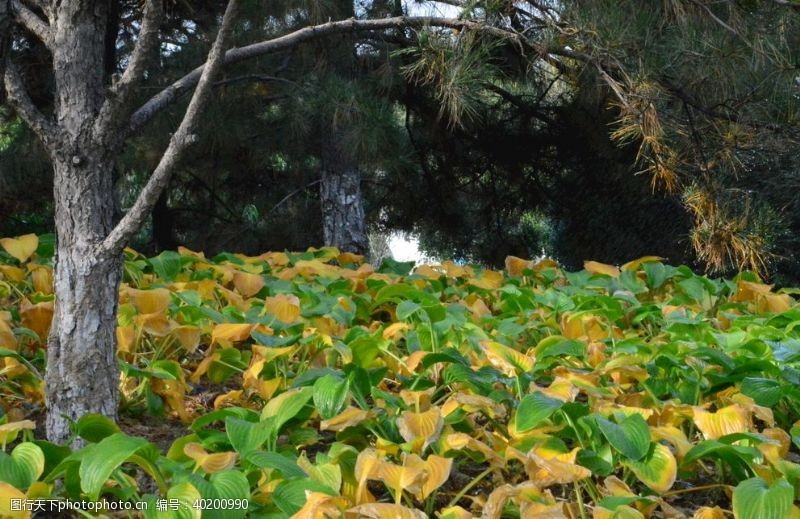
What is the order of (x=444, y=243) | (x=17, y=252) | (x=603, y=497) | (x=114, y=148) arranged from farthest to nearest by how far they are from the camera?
(x=444, y=243) < (x=17, y=252) < (x=114, y=148) < (x=603, y=497)

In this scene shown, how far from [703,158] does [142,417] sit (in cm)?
251

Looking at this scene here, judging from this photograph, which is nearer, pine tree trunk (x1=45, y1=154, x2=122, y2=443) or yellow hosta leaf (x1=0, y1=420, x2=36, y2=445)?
yellow hosta leaf (x1=0, y1=420, x2=36, y2=445)

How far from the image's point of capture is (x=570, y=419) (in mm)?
1798

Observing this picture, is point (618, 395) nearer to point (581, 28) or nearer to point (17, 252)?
point (581, 28)

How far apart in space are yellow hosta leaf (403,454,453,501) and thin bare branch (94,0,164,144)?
1006 millimetres

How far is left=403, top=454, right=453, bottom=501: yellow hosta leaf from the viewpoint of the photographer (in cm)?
155

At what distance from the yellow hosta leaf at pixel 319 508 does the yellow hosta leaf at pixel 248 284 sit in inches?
65.4

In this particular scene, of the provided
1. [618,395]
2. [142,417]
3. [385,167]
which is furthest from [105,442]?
[385,167]

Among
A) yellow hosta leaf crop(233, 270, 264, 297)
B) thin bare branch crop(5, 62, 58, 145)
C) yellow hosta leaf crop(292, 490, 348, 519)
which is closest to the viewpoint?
yellow hosta leaf crop(292, 490, 348, 519)

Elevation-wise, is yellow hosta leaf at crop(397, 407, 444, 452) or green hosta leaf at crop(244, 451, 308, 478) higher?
yellow hosta leaf at crop(397, 407, 444, 452)

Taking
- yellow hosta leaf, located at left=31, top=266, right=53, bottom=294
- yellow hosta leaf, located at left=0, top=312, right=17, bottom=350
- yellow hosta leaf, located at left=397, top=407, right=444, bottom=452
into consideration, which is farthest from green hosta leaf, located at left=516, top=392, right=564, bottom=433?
yellow hosta leaf, located at left=31, top=266, right=53, bottom=294

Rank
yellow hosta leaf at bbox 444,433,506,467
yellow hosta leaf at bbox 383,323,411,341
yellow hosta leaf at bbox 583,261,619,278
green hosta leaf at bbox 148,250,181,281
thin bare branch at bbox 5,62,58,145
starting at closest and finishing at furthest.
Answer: yellow hosta leaf at bbox 444,433,506,467 < thin bare branch at bbox 5,62,58,145 < yellow hosta leaf at bbox 383,323,411,341 < green hosta leaf at bbox 148,250,181,281 < yellow hosta leaf at bbox 583,261,619,278

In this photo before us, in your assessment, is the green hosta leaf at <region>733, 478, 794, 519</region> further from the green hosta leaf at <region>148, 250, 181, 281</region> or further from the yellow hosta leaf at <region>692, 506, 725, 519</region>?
the green hosta leaf at <region>148, 250, 181, 281</region>

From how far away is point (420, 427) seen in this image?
5.69 ft
